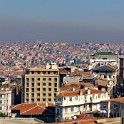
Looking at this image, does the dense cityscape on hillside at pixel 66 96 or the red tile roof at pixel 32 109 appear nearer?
the dense cityscape on hillside at pixel 66 96

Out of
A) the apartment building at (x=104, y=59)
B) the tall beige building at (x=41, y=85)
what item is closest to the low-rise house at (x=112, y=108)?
the tall beige building at (x=41, y=85)

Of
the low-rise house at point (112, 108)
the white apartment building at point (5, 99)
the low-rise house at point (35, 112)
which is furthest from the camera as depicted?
the white apartment building at point (5, 99)

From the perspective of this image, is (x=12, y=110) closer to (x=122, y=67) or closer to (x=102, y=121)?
(x=102, y=121)

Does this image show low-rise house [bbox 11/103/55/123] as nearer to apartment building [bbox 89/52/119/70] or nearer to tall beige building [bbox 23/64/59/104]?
tall beige building [bbox 23/64/59/104]

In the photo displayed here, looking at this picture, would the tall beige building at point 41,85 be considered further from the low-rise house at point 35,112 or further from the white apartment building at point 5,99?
the low-rise house at point 35,112

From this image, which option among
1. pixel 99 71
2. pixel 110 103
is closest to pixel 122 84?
pixel 99 71

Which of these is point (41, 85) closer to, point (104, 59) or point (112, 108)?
point (112, 108)

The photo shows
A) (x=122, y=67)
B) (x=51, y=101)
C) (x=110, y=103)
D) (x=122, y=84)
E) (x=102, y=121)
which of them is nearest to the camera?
(x=102, y=121)

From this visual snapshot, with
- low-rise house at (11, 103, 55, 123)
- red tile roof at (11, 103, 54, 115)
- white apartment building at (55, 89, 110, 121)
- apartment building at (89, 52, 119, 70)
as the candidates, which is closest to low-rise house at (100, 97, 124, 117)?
white apartment building at (55, 89, 110, 121)
